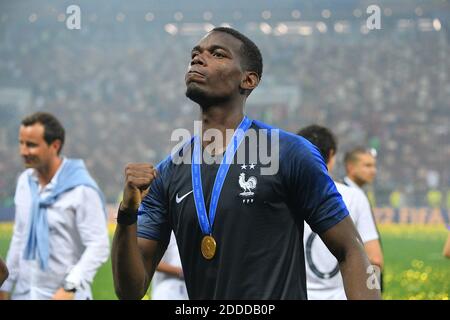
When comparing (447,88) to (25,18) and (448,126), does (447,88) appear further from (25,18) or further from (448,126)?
(25,18)

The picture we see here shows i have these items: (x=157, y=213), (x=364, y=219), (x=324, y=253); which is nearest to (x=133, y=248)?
(x=157, y=213)

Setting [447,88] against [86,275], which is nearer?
[86,275]

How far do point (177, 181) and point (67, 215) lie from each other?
10.7 feet

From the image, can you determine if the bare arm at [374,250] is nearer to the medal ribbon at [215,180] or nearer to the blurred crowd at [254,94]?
the medal ribbon at [215,180]

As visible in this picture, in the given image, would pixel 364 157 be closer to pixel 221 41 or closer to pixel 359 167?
pixel 359 167

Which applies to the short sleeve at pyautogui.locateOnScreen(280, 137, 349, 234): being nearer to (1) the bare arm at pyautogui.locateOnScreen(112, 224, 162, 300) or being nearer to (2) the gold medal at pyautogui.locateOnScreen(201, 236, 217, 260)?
(2) the gold medal at pyautogui.locateOnScreen(201, 236, 217, 260)

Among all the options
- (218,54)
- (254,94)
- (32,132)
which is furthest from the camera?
(254,94)

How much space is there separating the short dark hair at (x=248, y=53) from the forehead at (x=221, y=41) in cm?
2

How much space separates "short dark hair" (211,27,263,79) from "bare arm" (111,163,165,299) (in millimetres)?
718

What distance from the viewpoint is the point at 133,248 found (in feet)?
10.9

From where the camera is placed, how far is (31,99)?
35406 millimetres

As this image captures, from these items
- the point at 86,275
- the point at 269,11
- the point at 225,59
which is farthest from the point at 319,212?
the point at 269,11

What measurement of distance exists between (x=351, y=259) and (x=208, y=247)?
0.56 metres

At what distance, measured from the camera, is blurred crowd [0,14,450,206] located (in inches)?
1329
